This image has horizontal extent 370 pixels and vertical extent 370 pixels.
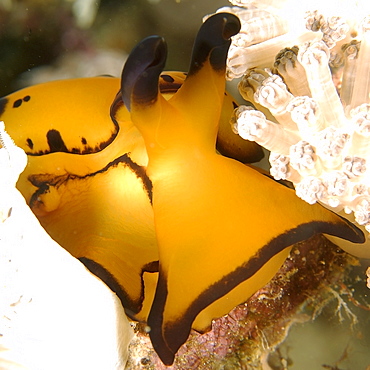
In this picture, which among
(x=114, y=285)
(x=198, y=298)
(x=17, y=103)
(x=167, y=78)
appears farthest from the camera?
(x=17, y=103)

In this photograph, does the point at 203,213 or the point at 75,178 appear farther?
the point at 75,178

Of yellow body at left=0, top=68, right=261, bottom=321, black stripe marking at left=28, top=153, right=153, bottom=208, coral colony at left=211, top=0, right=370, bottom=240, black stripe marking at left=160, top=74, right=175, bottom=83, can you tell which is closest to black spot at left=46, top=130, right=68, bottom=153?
yellow body at left=0, top=68, right=261, bottom=321

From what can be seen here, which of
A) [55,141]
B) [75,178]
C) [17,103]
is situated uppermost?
[17,103]

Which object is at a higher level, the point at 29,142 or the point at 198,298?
the point at 29,142

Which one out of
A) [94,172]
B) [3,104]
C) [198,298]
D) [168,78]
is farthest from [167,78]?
[198,298]

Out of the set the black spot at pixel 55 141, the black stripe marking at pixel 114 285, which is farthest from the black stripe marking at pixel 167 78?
the black stripe marking at pixel 114 285

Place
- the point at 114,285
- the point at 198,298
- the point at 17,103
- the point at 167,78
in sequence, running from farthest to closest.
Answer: the point at 17,103, the point at 167,78, the point at 114,285, the point at 198,298

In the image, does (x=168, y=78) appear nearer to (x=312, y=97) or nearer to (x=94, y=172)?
(x=94, y=172)
